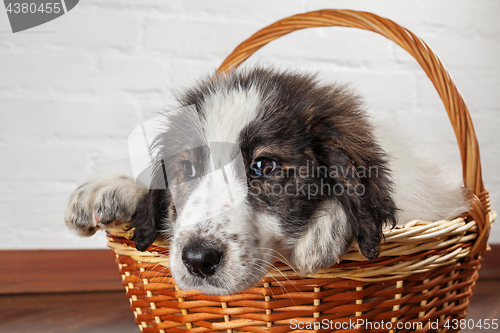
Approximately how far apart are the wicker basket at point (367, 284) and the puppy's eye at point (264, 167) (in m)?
0.25

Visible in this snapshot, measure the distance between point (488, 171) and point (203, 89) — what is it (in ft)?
7.34

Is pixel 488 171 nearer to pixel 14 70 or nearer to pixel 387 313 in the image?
pixel 387 313

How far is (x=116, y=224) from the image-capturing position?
4.12ft

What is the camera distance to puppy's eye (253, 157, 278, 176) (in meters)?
1.05

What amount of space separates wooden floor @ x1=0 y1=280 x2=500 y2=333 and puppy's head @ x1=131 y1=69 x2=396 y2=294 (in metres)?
0.99

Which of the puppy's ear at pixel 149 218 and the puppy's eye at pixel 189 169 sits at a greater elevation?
the puppy's eye at pixel 189 169

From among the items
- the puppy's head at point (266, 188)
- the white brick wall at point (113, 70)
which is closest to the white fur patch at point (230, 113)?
the puppy's head at point (266, 188)

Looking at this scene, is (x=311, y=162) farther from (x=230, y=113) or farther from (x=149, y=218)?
(x=149, y=218)

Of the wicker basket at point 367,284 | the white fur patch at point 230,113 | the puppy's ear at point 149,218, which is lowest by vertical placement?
the wicker basket at point 367,284

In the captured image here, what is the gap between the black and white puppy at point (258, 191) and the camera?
3.15ft

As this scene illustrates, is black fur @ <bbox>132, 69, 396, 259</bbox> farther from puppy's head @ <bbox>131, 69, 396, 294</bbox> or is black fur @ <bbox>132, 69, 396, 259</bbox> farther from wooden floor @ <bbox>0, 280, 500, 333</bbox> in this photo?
wooden floor @ <bbox>0, 280, 500, 333</bbox>

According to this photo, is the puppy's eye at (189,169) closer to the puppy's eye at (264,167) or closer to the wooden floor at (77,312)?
the puppy's eye at (264,167)

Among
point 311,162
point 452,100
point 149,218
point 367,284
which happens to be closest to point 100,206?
point 149,218

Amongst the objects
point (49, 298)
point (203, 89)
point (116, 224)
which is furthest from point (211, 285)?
point (49, 298)
